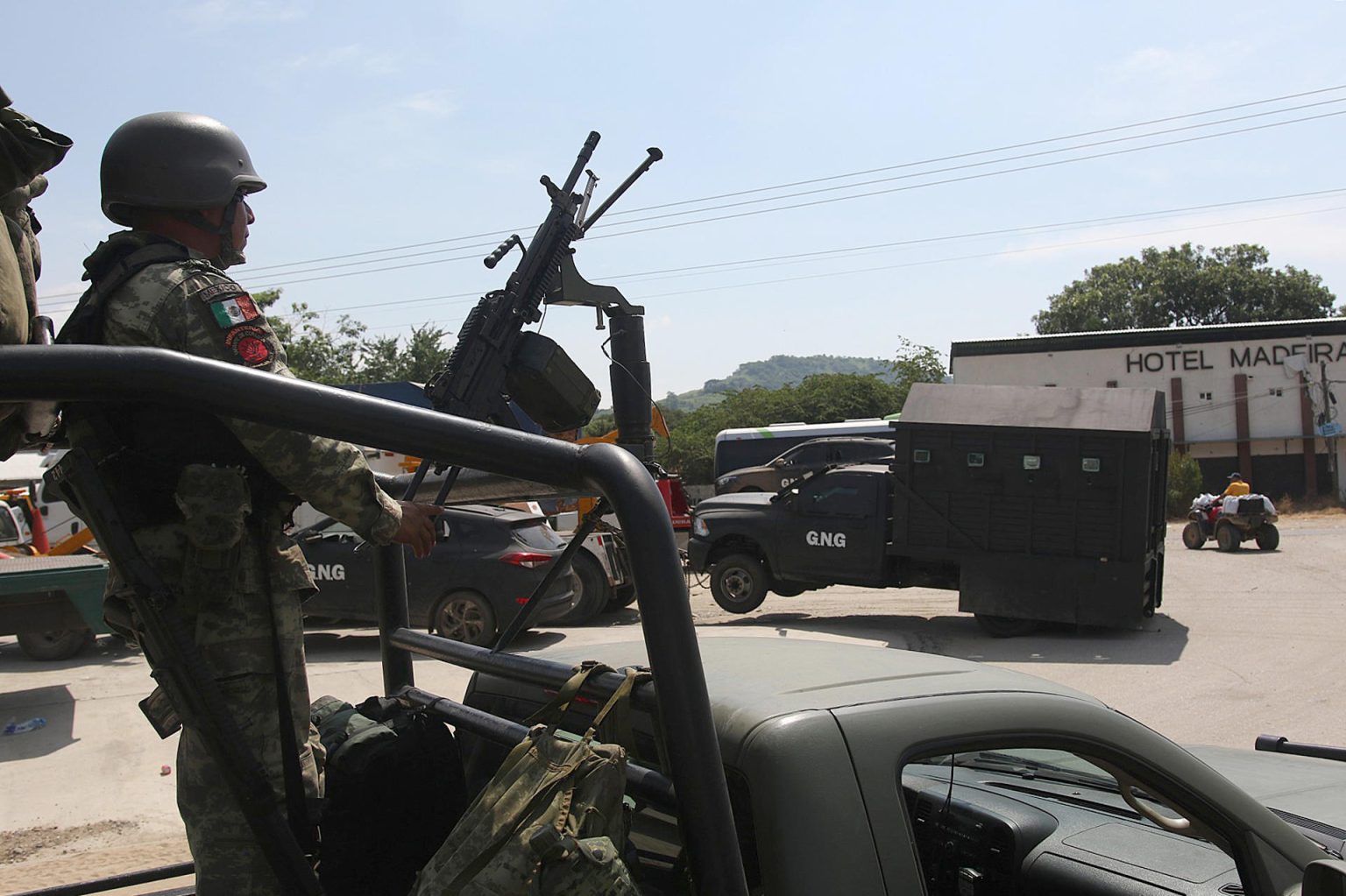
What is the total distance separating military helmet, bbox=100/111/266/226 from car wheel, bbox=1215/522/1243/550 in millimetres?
18974

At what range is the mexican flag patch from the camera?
6.65 ft

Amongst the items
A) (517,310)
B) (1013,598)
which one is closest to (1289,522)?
(1013,598)

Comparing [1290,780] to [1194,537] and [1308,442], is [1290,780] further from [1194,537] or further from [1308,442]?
[1308,442]

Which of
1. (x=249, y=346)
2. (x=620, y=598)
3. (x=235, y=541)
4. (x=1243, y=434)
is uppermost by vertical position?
(x=249, y=346)

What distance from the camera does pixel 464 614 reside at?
10.8 meters

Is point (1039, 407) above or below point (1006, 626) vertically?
above

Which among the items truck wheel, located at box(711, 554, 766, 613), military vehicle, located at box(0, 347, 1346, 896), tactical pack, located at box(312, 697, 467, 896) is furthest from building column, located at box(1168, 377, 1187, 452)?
tactical pack, located at box(312, 697, 467, 896)

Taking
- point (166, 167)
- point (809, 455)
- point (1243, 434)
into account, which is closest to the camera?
point (166, 167)

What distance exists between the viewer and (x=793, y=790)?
168 centimetres

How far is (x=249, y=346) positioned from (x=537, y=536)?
9477mm

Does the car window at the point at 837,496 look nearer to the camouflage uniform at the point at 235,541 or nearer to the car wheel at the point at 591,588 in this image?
the car wheel at the point at 591,588

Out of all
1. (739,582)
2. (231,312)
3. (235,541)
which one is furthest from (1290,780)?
(739,582)

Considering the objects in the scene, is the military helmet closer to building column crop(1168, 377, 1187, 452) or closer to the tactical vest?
the tactical vest

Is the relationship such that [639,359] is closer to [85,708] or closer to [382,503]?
[382,503]
